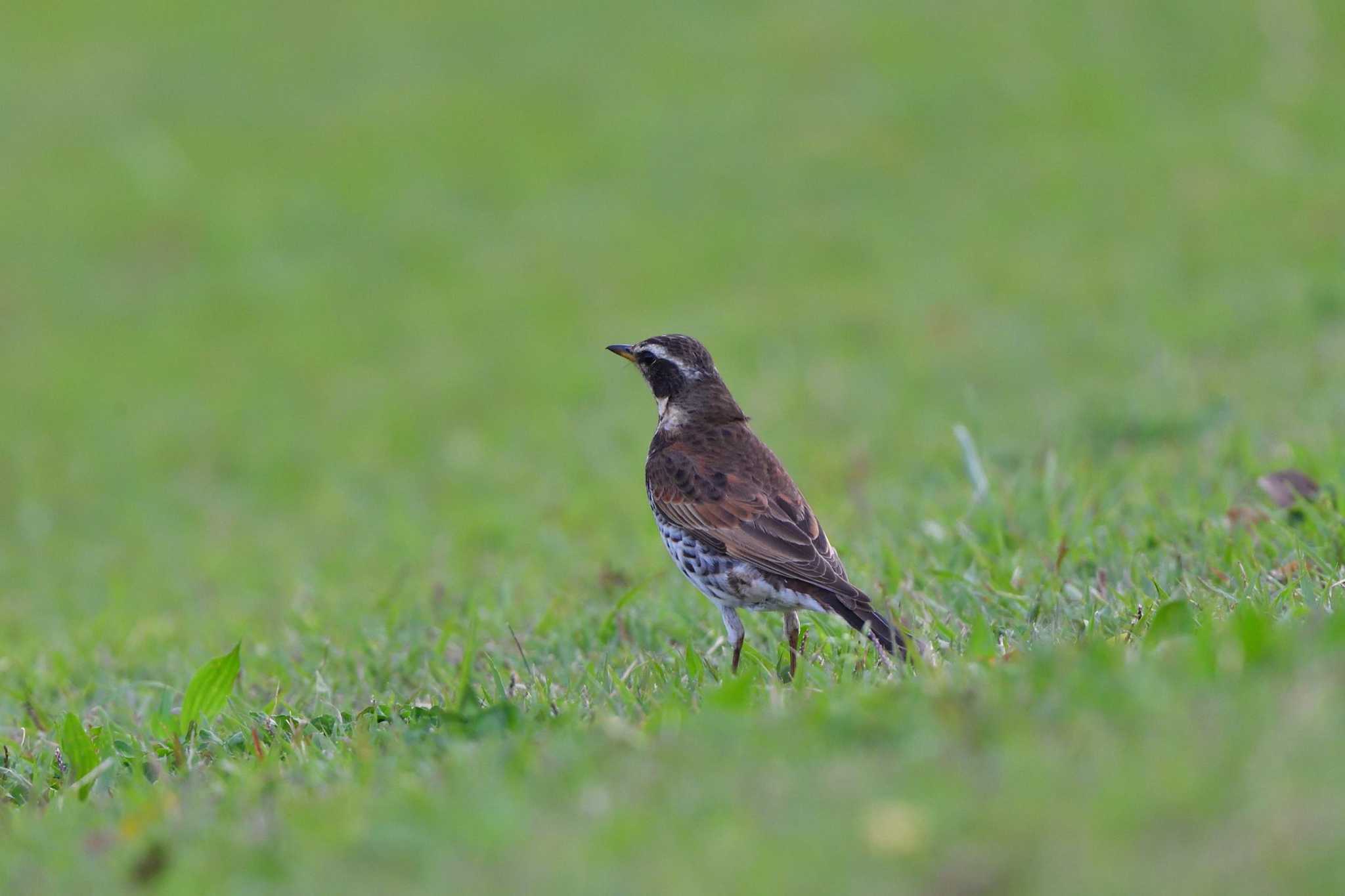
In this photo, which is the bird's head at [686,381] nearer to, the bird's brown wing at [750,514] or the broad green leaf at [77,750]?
the bird's brown wing at [750,514]

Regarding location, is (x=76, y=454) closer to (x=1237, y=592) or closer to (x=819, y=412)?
(x=819, y=412)

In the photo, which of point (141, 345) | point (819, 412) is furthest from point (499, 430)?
point (141, 345)

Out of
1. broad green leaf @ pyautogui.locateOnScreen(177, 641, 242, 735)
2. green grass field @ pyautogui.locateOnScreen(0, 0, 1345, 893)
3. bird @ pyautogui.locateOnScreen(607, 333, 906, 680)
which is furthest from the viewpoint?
bird @ pyautogui.locateOnScreen(607, 333, 906, 680)

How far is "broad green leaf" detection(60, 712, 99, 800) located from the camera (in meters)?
5.02

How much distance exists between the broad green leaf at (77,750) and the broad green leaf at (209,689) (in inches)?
15.3

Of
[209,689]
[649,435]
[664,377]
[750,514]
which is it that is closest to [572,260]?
[649,435]

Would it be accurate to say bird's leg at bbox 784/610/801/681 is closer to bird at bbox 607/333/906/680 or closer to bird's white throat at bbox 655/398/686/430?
bird at bbox 607/333/906/680

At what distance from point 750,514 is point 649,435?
20.2 feet

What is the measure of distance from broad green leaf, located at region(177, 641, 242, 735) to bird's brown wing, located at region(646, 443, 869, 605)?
1841 mm

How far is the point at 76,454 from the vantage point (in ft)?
47.9

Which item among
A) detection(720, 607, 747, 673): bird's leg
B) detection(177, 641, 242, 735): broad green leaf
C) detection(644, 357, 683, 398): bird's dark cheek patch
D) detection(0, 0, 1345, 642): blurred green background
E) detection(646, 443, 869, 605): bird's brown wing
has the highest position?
detection(0, 0, 1345, 642): blurred green background

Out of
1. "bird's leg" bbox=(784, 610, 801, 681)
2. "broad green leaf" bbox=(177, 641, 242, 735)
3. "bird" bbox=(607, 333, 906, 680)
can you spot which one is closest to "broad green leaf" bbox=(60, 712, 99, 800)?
"broad green leaf" bbox=(177, 641, 242, 735)

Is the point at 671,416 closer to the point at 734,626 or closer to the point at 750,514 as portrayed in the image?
the point at 750,514

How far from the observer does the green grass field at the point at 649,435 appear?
10.6ft
